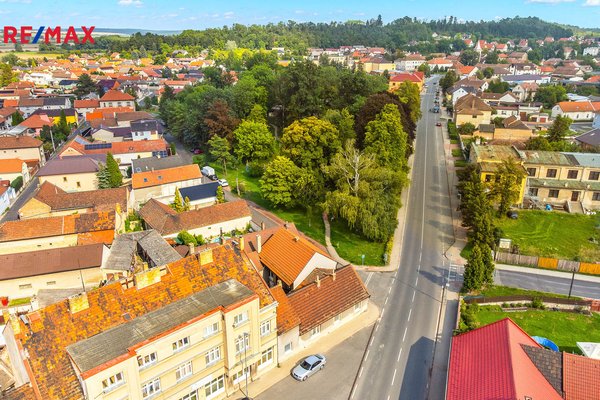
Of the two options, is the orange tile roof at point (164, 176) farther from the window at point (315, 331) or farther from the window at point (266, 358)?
the window at point (266, 358)

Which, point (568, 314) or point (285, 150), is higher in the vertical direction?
point (285, 150)

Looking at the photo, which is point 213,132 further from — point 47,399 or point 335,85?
point 47,399


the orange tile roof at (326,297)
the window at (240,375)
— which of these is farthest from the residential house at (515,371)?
the window at (240,375)

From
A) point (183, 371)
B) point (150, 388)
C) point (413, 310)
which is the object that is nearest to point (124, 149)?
point (183, 371)

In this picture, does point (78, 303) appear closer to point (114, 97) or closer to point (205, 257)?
point (205, 257)

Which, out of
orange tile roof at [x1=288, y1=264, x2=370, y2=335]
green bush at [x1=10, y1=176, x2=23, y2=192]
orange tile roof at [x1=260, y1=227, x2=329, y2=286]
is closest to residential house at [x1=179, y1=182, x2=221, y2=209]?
orange tile roof at [x1=260, y1=227, x2=329, y2=286]

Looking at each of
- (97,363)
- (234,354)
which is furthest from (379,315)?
(97,363)
